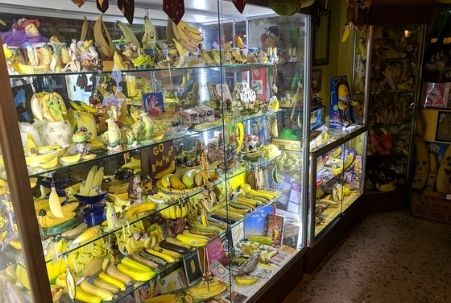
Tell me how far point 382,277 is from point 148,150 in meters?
1.94

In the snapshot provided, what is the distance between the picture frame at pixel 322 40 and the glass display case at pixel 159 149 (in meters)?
1.04

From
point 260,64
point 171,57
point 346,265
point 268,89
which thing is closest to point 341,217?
point 346,265

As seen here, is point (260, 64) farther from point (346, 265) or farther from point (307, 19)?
point (346, 265)

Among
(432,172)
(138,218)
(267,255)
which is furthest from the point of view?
(432,172)

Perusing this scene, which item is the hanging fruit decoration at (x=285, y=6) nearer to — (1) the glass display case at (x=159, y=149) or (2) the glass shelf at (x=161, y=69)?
(1) the glass display case at (x=159, y=149)

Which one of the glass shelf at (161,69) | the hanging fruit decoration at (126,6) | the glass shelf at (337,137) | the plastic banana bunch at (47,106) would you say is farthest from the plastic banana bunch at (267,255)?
the hanging fruit decoration at (126,6)

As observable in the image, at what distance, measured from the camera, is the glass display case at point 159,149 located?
1.24 m

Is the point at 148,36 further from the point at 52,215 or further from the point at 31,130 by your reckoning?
the point at 52,215

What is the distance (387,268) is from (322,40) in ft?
6.88

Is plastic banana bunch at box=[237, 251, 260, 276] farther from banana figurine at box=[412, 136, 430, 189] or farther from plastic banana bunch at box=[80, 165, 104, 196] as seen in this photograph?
banana figurine at box=[412, 136, 430, 189]

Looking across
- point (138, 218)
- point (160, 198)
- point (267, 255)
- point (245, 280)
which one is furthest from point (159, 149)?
point (267, 255)

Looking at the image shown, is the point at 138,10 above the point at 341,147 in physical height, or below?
above

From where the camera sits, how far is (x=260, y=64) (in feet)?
7.41

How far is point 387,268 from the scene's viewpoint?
103 inches
